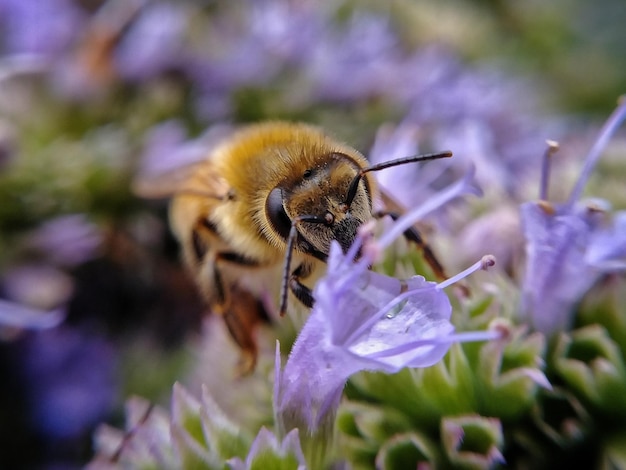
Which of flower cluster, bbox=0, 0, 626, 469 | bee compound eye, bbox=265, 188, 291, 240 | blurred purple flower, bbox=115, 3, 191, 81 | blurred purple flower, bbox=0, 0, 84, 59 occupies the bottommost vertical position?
flower cluster, bbox=0, 0, 626, 469

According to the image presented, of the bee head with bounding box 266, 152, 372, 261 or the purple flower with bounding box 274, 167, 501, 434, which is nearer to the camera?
the purple flower with bounding box 274, 167, 501, 434

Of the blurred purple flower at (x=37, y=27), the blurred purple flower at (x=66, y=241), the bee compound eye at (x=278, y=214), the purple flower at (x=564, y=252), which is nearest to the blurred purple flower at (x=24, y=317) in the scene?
the blurred purple flower at (x=66, y=241)

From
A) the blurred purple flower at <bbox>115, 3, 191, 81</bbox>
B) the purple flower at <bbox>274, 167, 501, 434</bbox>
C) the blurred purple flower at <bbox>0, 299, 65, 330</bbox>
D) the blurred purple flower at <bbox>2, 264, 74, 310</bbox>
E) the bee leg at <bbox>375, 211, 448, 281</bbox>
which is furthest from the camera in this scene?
the blurred purple flower at <bbox>115, 3, 191, 81</bbox>

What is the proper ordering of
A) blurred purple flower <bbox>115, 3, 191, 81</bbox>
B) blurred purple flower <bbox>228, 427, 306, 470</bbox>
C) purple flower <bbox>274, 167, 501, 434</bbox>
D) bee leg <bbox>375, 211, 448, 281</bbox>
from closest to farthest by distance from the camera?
purple flower <bbox>274, 167, 501, 434</bbox>
blurred purple flower <bbox>228, 427, 306, 470</bbox>
bee leg <bbox>375, 211, 448, 281</bbox>
blurred purple flower <bbox>115, 3, 191, 81</bbox>

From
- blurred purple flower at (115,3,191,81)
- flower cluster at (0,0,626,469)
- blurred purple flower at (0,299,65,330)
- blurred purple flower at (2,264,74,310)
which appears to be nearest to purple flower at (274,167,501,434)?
flower cluster at (0,0,626,469)

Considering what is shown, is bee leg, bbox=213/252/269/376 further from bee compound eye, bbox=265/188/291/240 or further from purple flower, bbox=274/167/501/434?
purple flower, bbox=274/167/501/434

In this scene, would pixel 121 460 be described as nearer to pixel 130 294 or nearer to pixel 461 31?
pixel 130 294

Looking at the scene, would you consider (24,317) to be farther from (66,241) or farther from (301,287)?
(301,287)

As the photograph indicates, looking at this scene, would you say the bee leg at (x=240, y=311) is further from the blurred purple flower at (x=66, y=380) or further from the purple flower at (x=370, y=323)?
the blurred purple flower at (x=66, y=380)
